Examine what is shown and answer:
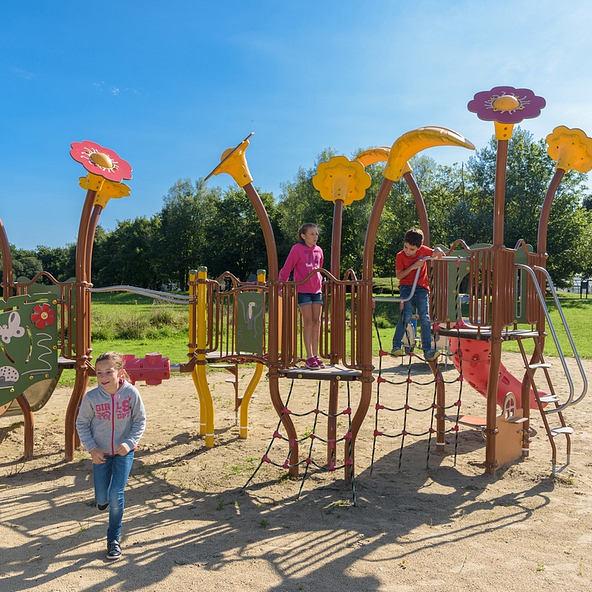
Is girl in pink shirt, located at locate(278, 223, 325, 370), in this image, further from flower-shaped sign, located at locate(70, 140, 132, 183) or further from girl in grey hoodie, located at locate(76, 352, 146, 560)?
flower-shaped sign, located at locate(70, 140, 132, 183)

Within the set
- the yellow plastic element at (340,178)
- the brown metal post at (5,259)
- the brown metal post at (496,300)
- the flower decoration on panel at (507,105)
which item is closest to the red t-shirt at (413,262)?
the brown metal post at (496,300)

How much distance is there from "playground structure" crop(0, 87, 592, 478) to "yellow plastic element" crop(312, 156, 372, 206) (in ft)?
0.04

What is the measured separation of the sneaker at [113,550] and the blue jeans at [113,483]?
0.03 m

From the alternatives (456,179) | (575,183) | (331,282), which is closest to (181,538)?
(331,282)

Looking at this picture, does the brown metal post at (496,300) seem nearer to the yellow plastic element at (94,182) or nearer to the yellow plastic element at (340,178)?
the yellow plastic element at (340,178)

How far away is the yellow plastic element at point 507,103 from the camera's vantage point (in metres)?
5.48

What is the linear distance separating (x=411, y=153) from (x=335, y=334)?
2005 mm

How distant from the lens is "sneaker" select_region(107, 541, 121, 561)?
3.83m

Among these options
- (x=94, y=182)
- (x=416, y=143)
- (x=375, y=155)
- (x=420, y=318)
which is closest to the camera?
(x=416, y=143)

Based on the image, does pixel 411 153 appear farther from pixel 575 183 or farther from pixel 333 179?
pixel 575 183

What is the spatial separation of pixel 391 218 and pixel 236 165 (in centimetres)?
3538

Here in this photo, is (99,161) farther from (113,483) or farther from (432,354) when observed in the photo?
(432,354)

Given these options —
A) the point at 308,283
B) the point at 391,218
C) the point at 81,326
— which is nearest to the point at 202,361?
the point at 81,326

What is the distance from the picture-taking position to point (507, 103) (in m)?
5.48
